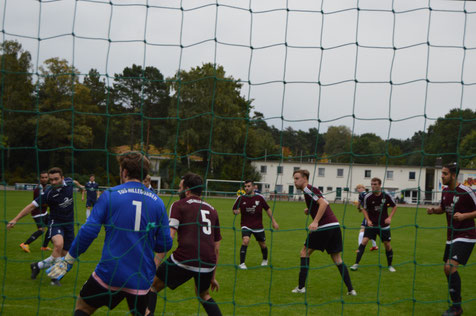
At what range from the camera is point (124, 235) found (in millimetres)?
3256

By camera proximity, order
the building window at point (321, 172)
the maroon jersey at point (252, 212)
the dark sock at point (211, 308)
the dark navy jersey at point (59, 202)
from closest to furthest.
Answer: the dark sock at point (211, 308)
the dark navy jersey at point (59, 202)
the maroon jersey at point (252, 212)
the building window at point (321, 172)

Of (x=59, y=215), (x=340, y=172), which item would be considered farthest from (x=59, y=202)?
(x=340, y=172)

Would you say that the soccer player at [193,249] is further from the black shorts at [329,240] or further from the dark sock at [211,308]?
the black shorts at [329,240]

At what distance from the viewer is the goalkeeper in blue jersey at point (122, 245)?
3.19 meters

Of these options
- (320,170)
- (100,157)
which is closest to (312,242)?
(100,157)

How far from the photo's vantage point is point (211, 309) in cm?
404

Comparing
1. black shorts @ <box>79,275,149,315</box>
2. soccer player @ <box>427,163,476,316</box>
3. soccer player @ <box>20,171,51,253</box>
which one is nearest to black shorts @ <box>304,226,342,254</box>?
soccer player @ <box>427,163,476,316</box>

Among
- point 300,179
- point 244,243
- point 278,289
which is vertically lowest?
point 278,289

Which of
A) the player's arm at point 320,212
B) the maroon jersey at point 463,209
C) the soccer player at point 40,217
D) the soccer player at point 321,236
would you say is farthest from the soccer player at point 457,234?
the soccer player at point 40,217

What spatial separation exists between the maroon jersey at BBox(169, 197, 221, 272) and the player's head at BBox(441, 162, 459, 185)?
9.36ft

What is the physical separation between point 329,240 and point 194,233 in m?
2.55

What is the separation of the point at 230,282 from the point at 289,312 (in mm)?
1752

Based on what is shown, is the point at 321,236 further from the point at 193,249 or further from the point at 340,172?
the point at 340,172

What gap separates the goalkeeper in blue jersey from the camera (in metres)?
3.19
